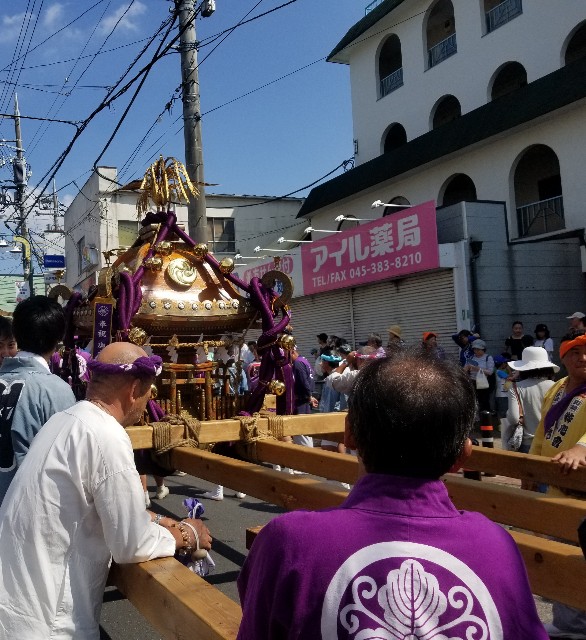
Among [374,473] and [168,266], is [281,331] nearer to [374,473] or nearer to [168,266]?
[168,266]

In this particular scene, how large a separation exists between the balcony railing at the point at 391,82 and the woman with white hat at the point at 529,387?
14442 millimetres

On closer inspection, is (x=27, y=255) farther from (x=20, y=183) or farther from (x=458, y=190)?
(x=458, y=190)

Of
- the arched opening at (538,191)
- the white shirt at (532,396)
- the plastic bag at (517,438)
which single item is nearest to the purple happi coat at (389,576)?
the white shirt at (532,396)

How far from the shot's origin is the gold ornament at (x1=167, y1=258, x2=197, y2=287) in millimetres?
4801

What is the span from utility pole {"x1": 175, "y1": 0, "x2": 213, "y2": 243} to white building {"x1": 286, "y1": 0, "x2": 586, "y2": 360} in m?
4.61

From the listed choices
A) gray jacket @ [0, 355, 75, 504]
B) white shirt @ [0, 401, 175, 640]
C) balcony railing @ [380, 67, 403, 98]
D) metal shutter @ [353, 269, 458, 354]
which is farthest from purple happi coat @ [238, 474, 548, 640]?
balcony railing @ [380, 67, 403, 98]

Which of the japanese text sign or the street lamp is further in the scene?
the street lamp

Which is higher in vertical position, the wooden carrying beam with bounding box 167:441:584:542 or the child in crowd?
the child in crowd

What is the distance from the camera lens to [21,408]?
2787 mm

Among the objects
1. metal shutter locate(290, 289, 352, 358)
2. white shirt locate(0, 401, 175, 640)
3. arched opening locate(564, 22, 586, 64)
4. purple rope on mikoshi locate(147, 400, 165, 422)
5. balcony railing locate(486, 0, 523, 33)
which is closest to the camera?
white shirt locate(0, 401, 175, 640)

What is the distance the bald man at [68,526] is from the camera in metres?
1.86

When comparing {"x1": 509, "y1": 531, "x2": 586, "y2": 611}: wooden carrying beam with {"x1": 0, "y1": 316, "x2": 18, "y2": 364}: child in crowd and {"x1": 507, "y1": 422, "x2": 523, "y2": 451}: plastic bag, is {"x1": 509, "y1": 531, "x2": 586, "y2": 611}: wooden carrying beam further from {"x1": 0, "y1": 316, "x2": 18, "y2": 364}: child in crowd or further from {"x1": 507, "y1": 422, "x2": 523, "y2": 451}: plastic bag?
{"x1": 507, "y1": 422, "x2": 523, "y2": 451}: plastic bag

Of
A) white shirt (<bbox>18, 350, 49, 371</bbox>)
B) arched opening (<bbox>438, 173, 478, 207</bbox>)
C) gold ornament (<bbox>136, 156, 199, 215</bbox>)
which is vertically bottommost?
white shirt (<bbox>18, 350, 49, 371</bbox>)

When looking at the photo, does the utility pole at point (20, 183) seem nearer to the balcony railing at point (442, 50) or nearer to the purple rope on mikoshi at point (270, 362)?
the balcony railing at point (442, 50)
